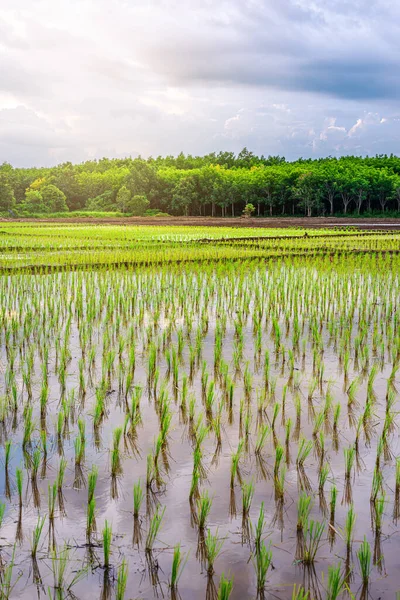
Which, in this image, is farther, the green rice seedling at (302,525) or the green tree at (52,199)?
the green tree at (52,199)

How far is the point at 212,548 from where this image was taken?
7.58 feet

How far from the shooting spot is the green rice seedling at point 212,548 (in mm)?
2301

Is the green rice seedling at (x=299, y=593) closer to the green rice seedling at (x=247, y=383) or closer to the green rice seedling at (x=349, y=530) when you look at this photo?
the green rice seedling at (x=349, y=530)

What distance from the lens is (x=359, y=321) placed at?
279 inches

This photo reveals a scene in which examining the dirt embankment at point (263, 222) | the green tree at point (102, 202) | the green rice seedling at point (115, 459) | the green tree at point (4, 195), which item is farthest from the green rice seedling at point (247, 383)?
the green tree at point (102, 202)

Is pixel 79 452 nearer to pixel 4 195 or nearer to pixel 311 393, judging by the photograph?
pixel 311 393

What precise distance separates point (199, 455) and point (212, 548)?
35.4 inches

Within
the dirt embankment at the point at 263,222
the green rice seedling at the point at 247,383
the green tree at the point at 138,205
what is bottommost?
the green rice seedling at the point at 247,383

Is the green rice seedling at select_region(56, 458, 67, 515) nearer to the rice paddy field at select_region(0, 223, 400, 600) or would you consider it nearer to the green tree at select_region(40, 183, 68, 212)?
the rice paddy field at select_region(0, 223, 400, 600)

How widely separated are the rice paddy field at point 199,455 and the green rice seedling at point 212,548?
17mm

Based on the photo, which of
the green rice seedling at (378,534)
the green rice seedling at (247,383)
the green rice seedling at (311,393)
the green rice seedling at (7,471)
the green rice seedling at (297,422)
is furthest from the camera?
the green rice seedling at (247,383)

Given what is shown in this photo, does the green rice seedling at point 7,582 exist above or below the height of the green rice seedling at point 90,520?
below

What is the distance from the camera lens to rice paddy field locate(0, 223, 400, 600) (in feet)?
7.61

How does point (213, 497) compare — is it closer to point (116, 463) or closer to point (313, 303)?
point (116, 463)
